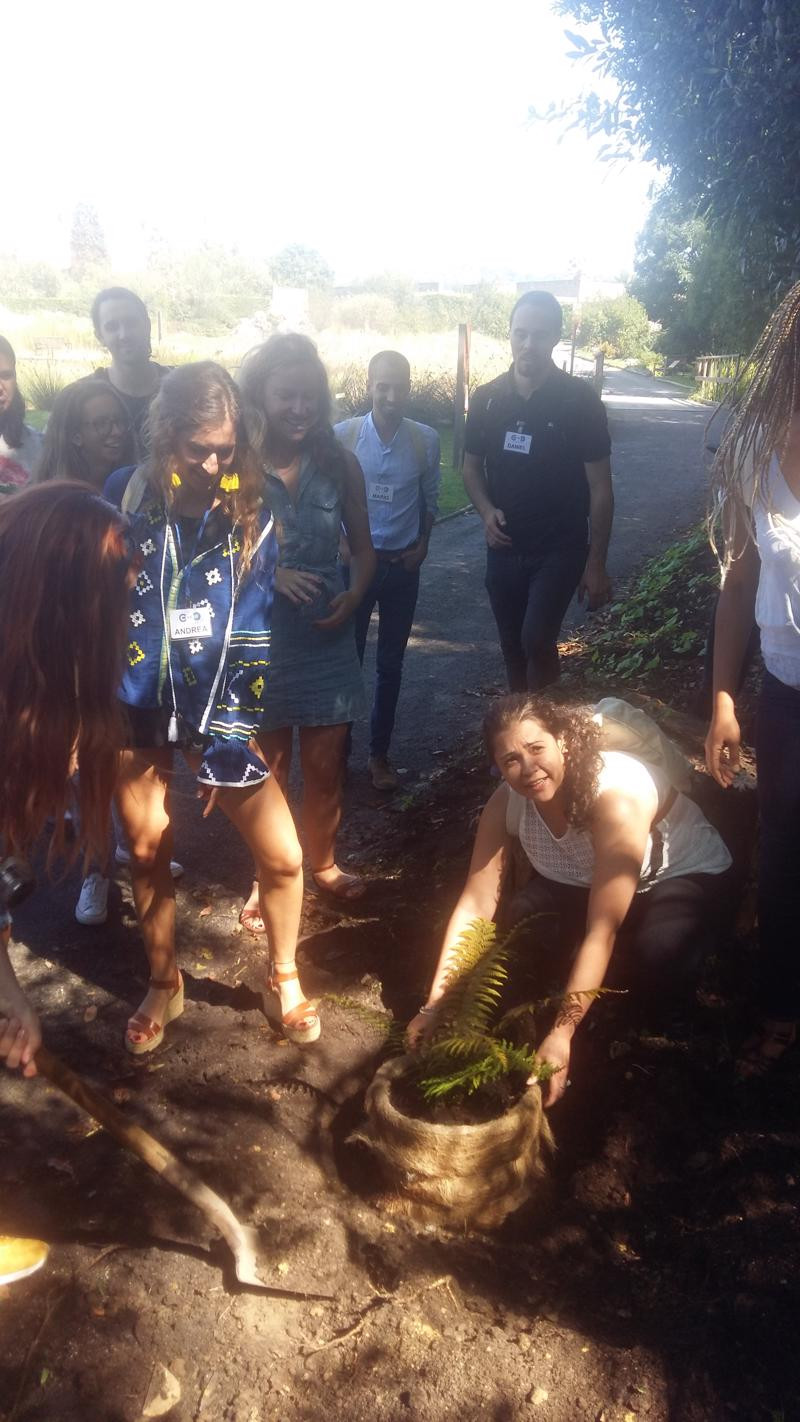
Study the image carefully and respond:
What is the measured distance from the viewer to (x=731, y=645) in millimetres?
2768

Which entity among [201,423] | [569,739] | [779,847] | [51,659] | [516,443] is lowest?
[779,847]

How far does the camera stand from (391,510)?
4.80 meters

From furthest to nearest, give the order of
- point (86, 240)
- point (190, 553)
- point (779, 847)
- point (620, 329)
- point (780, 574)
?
point (86, 240) → point (620, 329) → point (190, 553) → point (779, 847) → point (780, 574)

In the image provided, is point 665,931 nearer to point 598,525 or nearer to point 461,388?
point 598,525

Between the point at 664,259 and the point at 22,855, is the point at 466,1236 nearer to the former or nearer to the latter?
the point at 22,855

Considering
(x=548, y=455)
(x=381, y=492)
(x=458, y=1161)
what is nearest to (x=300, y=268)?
(x=381, y=492)

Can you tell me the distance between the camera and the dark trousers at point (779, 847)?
2.47 m

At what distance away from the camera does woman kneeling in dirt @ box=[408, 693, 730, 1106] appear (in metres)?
2.74

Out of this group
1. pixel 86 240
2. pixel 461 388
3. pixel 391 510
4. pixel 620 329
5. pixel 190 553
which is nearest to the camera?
pixel 190 553

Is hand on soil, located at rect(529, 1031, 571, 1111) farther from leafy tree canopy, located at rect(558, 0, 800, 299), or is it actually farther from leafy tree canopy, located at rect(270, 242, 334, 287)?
leafy tree canopy, located at rect(270, 242, 334, 287)

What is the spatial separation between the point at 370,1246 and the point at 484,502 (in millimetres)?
3173

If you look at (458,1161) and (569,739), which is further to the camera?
(569,739)

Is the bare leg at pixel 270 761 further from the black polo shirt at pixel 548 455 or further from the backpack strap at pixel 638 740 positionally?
the black polo shirt at pixel 548 455

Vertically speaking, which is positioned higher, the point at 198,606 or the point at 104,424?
the point at 104,424
